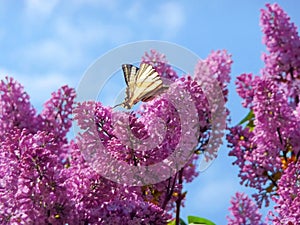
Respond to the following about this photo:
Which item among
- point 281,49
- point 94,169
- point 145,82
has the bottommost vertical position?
point 94,169

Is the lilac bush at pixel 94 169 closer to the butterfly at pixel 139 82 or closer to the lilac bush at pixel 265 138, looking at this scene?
the butterfly at pixel 139 82

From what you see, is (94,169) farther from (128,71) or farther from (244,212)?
(244,212)

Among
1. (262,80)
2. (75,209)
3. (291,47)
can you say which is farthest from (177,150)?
(291,47)

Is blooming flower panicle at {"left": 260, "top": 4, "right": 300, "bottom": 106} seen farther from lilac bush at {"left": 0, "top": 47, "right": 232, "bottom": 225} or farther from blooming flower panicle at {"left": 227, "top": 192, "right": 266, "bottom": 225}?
lilac bush at {"left": 0, "top": 47, "right": 232, "bottom": 225}

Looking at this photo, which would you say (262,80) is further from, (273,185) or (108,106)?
(108,106)

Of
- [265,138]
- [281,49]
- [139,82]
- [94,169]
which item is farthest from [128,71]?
[281,49]

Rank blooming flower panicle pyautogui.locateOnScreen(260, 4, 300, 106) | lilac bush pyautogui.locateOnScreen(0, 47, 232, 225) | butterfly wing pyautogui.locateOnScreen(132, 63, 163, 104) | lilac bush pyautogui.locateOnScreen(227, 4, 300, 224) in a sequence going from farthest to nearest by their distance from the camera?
blooming flower panicle pyautogui.locateOnScreen(260, 4, 300, 106) → lilac bush pyautogui.locateOnScreen(227, 4, 300, 224) → butterfly wing pyautogui.locateOnScreen(132, 63, 163, 104) → lilac bush pyautogui.locateOnScreen(0, 47, 232, 225)

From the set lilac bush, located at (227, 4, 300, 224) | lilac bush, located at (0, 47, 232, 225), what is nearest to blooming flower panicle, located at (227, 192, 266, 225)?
lilac bush, located at (227, 4, 300, 224)

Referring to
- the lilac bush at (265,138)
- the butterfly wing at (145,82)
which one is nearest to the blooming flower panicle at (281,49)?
the lilac bush at (265,138)
